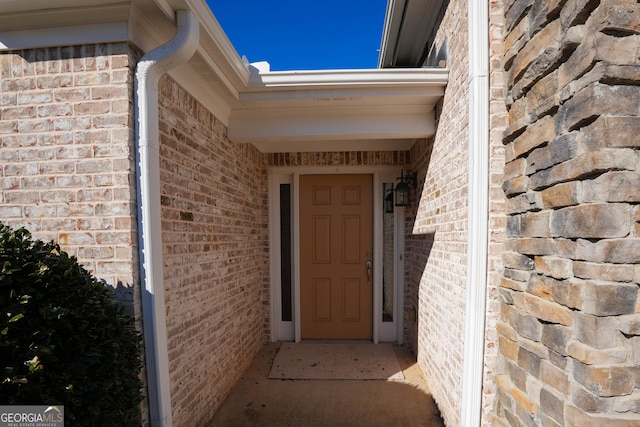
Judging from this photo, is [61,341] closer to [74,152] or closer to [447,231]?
[74,152]

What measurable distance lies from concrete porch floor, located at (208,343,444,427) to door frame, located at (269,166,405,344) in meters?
0.77

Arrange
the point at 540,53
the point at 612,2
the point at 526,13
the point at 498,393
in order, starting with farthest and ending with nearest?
the point at 498,393 → the point at 526,13 → the point at 540,53 → the point at 612,2

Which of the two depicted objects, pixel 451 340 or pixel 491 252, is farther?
pixel 451 340

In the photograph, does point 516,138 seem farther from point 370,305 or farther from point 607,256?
point 370,305

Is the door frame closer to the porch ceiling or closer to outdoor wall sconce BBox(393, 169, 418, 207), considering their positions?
outdoor wall sconce BBox(393, 169, 418, 207)

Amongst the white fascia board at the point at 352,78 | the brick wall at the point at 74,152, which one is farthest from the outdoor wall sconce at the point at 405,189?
the brick wall at the point at 74,152

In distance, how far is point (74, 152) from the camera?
5.42 feet

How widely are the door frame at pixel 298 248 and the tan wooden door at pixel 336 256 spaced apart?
8cm

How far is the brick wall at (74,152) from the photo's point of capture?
5.33 ft

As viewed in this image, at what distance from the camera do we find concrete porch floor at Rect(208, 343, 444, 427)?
2457 mm

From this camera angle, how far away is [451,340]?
2.25 m

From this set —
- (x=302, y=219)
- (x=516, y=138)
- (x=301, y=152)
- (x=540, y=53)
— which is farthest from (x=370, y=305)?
(x=540, y=53)

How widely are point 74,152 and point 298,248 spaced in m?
2.69

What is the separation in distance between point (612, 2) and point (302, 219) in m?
3.34
